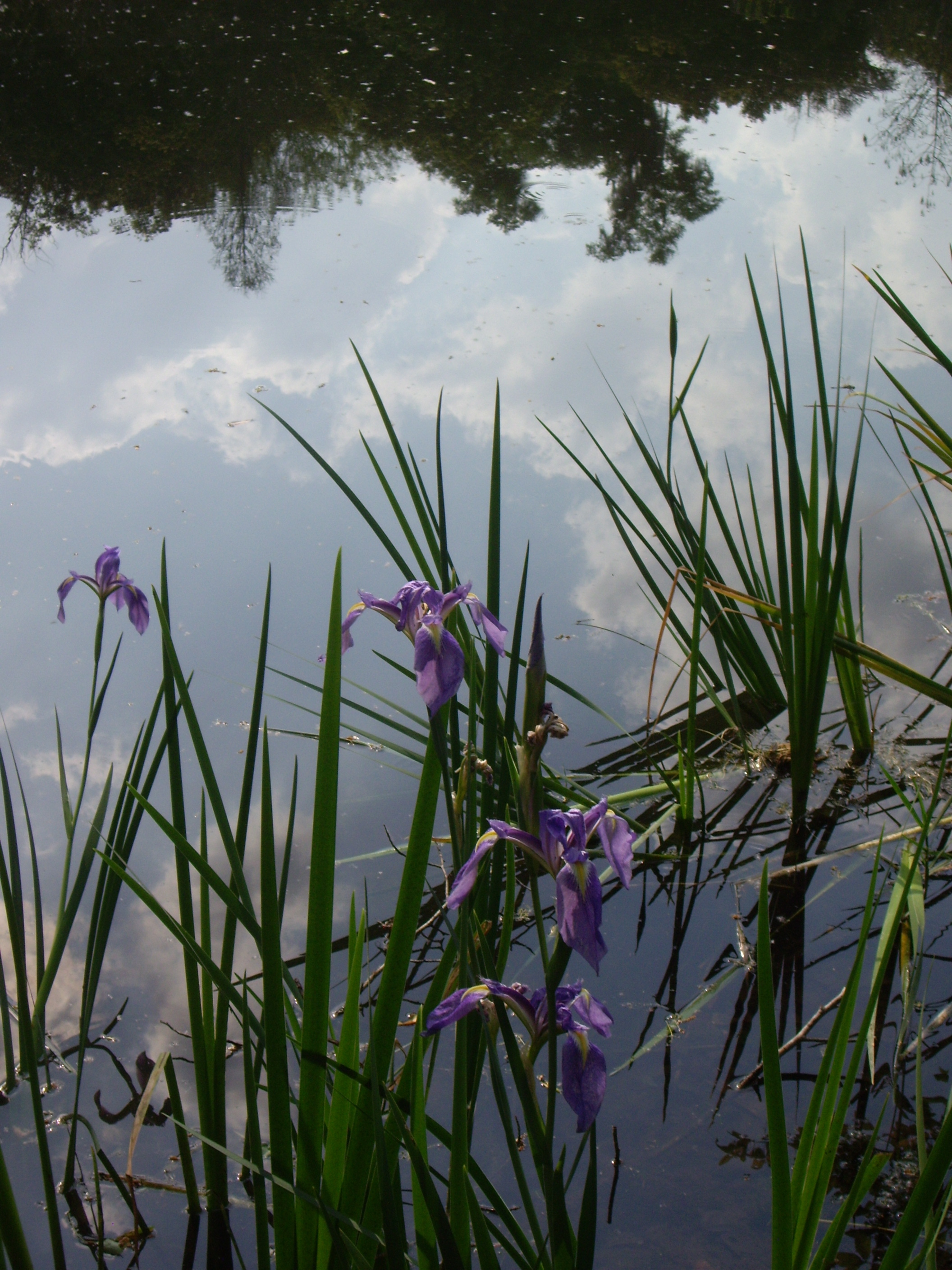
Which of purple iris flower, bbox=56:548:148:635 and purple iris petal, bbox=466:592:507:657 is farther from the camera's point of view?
purple iris flower, bbox=56:548:148:635

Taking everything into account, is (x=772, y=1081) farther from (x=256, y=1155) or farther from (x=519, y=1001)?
(x=256, y=1155)

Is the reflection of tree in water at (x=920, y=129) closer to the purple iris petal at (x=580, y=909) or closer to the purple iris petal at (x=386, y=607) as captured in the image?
the purple iris petal at (x=386, y=607)

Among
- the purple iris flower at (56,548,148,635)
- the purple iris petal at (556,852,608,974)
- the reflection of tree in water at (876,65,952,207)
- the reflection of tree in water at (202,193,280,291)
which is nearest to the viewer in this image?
the purple iris petal at (556,852,608,974)

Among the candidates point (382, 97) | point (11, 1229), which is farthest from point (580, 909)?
point (382, 97)

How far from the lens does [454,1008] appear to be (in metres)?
0.67

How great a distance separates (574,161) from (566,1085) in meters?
5.88

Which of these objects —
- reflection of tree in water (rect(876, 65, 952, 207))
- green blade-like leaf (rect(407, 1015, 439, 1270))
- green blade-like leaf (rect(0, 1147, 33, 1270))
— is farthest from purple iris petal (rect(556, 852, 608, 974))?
reflection of tree in water (rect(876, 65, 952, 207))

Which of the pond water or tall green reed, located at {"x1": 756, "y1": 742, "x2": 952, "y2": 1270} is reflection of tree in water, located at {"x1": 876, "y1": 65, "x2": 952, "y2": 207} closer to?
the pond water

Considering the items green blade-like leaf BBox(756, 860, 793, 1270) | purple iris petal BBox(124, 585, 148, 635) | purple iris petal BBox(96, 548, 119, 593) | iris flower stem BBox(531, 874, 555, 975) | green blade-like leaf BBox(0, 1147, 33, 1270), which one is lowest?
green blade-like leaf BBox(0, 1147, 33, 1270)

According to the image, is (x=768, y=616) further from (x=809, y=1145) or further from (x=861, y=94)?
(x=861, y=94)

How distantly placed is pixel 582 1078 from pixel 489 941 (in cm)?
36

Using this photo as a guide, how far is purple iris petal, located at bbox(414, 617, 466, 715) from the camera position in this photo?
2.28ft

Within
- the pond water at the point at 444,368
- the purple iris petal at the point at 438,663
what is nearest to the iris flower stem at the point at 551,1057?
the purple iris petal at the point at 438,663

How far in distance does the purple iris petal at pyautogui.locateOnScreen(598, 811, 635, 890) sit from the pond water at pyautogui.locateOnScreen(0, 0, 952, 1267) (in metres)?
0.71
